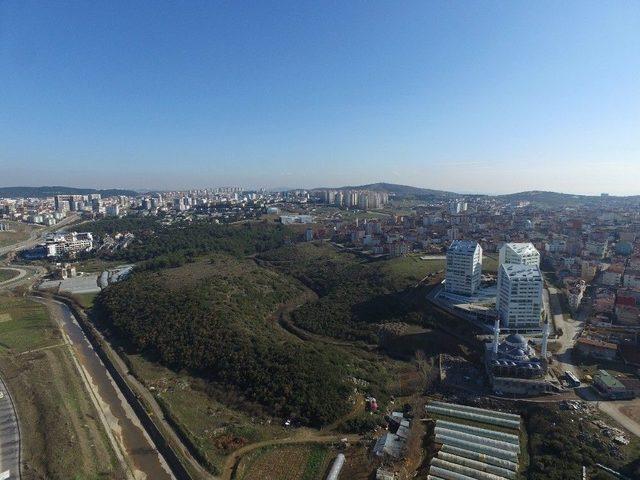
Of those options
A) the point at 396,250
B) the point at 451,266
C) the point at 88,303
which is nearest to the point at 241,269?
the point at 88,303

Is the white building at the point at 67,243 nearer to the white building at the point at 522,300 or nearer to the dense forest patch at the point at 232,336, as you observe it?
the dense forest patch at the point at 232,336

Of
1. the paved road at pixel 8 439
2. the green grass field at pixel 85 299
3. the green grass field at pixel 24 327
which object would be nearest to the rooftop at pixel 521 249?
the paved road at pixel 8 439

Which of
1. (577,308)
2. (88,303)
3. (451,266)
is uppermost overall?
(451,266)

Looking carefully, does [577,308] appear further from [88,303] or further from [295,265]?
[88,303]

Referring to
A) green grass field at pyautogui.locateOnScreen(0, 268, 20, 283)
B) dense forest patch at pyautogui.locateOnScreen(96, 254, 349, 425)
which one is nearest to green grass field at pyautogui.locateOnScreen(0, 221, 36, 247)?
green grass field at pyautogui.locateOnScreen(0, 268, 20, 283)

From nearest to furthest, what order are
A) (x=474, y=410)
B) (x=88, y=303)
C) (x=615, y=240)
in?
(x=474, y=410) < (x=88, y=303) < (x=615, y=240)

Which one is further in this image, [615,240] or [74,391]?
[615,240]

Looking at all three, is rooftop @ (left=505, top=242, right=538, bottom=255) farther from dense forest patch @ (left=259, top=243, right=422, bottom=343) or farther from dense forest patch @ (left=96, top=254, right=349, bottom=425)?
dense forest patch @ (left=96, top=254, right=349, bottom=425)
